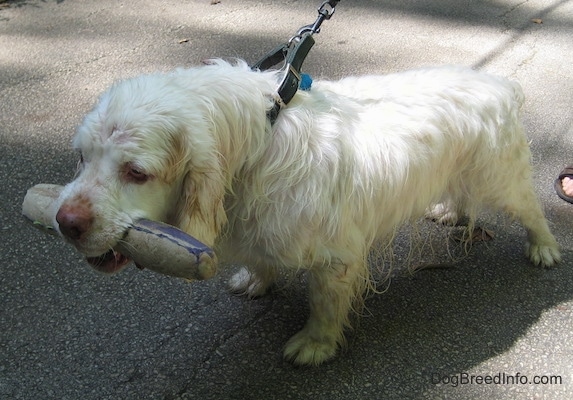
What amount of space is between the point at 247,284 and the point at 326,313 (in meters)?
0.50

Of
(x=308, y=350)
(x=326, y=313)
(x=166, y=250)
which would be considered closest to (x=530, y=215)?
(x=326, y=313)

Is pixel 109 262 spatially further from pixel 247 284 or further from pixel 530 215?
pixel 530 215

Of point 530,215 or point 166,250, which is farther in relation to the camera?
point 530,215

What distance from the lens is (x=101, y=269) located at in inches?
86.6

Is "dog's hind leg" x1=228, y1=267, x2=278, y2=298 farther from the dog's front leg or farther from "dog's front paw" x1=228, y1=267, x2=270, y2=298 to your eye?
the dog's front leg

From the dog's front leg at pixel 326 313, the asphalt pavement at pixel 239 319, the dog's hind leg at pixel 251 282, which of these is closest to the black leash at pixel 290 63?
the dog's front leg at pixel 326 313

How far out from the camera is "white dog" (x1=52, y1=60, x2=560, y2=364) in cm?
203

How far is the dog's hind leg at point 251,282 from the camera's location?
300 cm

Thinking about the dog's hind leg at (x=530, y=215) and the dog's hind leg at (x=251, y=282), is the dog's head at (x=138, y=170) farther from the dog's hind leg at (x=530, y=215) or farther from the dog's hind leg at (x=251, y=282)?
the dog's hind leg at (x=530, y=215)

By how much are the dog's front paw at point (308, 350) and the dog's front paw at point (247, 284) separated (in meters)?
0.35

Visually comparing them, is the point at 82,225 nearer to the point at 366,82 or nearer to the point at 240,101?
the point at 240,101

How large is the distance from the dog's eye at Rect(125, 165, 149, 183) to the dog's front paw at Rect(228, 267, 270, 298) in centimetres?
108

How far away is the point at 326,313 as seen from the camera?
274cm

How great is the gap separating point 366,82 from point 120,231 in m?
1.33
